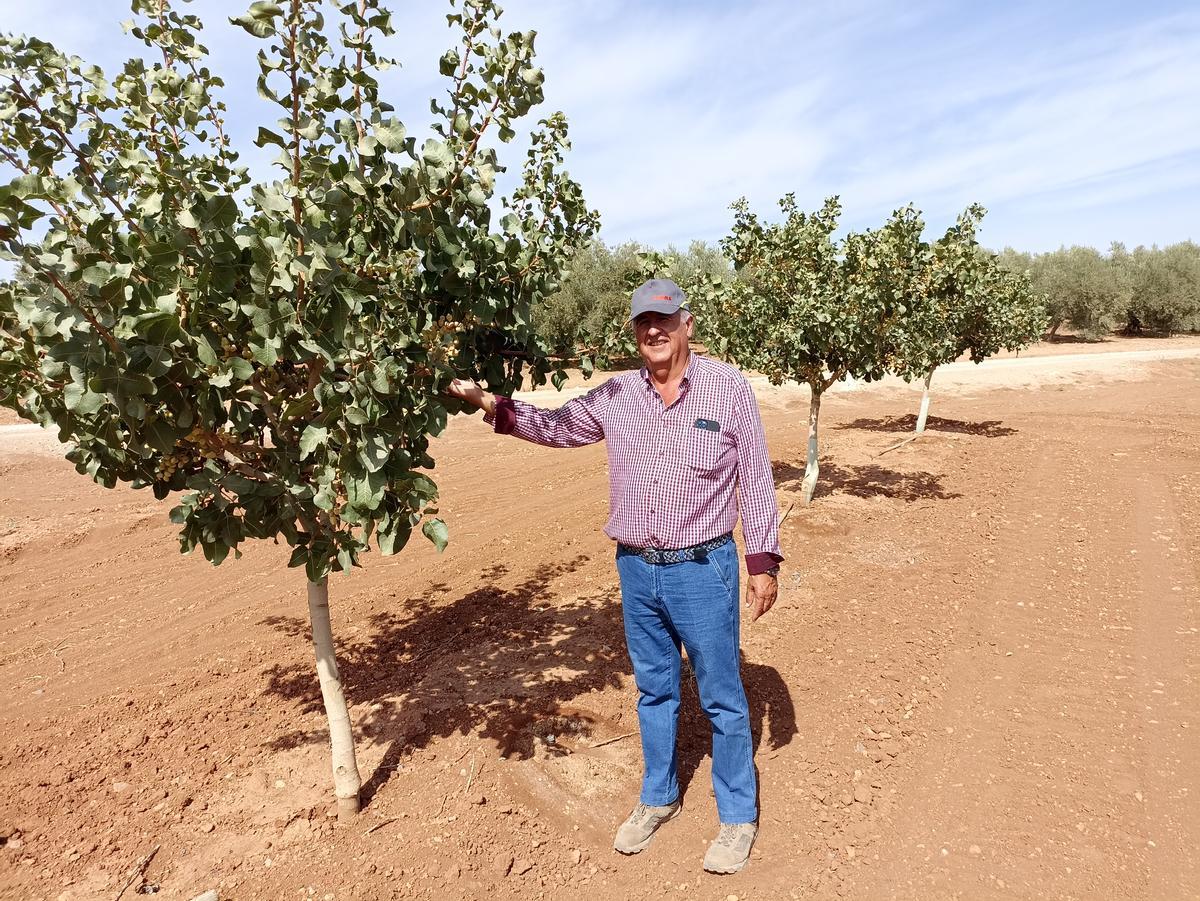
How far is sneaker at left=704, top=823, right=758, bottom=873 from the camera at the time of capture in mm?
3697

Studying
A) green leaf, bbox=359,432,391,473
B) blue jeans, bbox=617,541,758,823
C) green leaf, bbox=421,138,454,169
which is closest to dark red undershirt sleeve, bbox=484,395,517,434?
blue jeans, bbox=617,541,758,823

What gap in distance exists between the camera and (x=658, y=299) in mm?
3484

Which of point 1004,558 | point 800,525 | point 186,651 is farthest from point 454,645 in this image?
point 1004,558

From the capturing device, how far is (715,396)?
3.59 meters

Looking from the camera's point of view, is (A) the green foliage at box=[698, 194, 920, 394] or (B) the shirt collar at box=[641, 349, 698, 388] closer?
(B) the shirt collar at box=[641, 349, 698, 388]

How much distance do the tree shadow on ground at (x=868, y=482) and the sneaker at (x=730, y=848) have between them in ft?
28.2

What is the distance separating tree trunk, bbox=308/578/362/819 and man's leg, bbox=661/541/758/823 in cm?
190

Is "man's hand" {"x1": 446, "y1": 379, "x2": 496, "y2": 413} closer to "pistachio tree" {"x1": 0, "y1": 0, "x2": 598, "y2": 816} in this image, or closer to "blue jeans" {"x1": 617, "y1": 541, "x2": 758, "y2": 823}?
"pistachio tree" {"x1": 0, "y1": 0, "x2": 598, "y2": 816}

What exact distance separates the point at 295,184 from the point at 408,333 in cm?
71

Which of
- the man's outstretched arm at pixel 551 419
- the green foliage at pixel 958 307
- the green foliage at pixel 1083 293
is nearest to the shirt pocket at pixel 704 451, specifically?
the man's outstretched arm at pixel 551 419

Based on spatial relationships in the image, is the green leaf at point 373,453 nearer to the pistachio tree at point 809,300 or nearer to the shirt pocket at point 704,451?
the shirt pocket at point 704,451

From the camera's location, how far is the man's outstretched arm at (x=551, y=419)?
146 inches

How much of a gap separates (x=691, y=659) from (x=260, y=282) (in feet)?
8.83

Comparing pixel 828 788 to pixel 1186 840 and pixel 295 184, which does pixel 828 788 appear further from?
pixel 295 184
